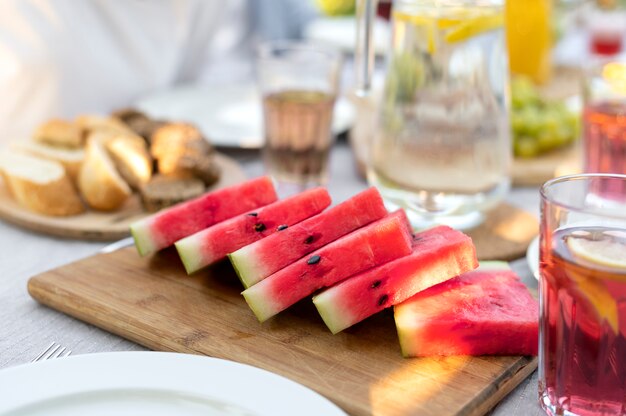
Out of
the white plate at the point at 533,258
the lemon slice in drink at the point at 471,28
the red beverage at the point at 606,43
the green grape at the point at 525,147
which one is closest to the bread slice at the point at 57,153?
the lemon slice in drink at the point at 471,28

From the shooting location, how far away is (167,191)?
5.19ft

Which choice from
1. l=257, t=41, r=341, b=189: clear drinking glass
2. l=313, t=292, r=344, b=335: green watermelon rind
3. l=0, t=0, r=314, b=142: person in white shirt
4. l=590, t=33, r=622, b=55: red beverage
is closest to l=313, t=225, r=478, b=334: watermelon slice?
l=313, t=292, r=344, b=335: green watermelon rind

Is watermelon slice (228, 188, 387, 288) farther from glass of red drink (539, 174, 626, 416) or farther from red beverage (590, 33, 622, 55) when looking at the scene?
red beverage (590, 33, 622, 55)

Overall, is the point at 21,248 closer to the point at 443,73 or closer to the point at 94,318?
the point at 94,318

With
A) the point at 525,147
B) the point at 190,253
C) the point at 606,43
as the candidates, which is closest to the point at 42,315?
the point at 190,253

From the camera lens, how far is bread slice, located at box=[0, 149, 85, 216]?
1554 millimetres

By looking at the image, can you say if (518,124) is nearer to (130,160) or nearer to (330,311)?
(130,160)

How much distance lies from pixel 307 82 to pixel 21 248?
2.30ft

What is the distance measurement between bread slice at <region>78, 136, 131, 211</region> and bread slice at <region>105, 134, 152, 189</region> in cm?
6

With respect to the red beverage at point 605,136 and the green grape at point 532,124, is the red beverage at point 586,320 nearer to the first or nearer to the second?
the red beverage at point 605,136

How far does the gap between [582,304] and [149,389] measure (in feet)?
1.65

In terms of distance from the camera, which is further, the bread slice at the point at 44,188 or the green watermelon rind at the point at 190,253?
the bread slice at the point at 44,188

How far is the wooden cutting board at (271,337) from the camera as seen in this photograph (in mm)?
936

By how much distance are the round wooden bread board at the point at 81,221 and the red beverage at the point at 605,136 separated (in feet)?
3.19
